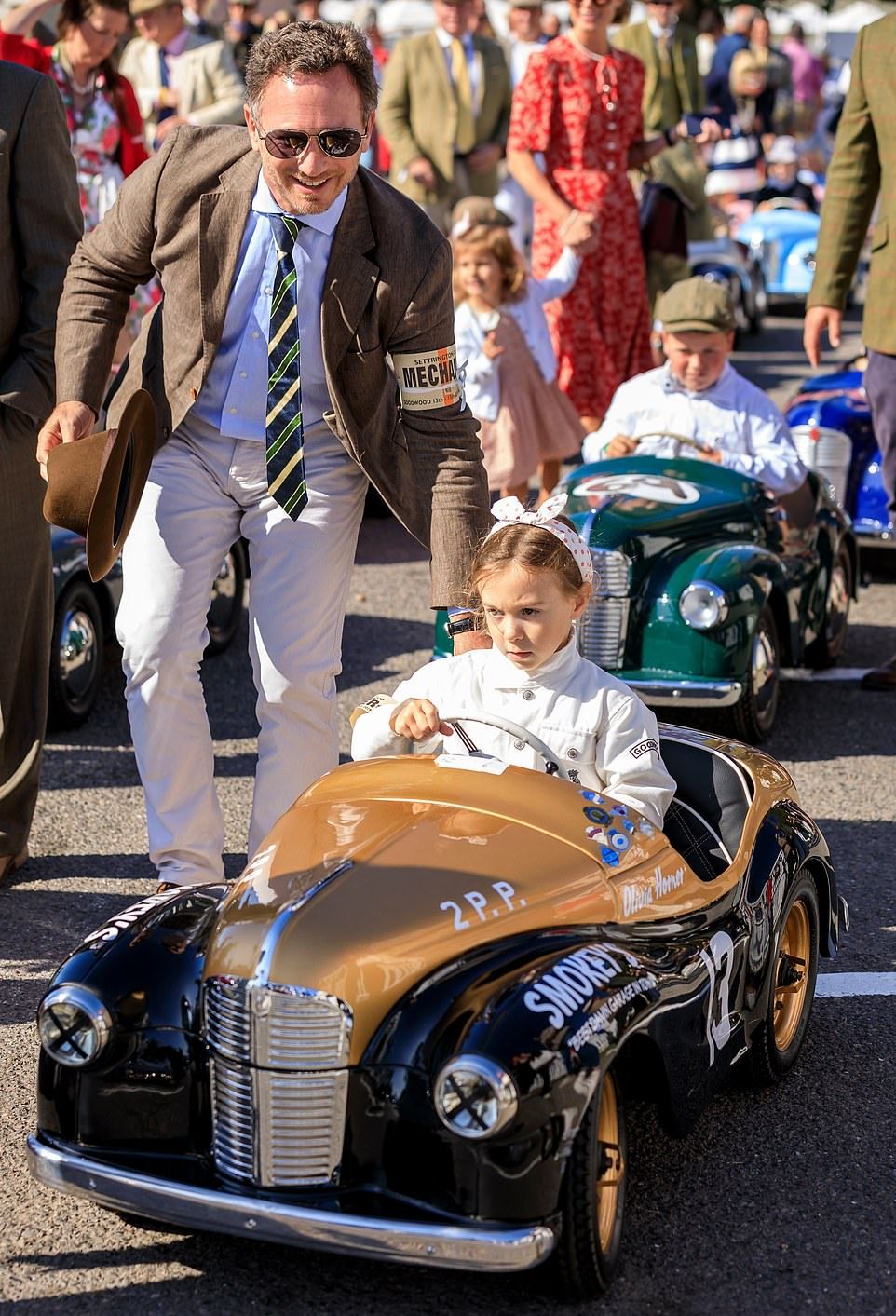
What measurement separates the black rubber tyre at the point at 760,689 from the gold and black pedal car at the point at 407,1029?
9.37 feet

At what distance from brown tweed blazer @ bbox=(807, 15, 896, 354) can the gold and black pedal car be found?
10.9 ft

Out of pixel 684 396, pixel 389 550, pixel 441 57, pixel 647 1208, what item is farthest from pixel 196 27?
pixel 647 1208

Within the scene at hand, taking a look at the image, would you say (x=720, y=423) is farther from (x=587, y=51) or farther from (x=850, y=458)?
(x=587, y=51)

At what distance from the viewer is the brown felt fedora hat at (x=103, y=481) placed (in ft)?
13.2

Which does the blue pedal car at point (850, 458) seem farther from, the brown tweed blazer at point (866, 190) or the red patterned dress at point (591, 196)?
the brown tweed blazer at point (866, 190)

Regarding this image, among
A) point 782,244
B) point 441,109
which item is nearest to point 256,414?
point 441,109

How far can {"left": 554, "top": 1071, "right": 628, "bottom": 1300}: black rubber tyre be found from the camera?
2977mm

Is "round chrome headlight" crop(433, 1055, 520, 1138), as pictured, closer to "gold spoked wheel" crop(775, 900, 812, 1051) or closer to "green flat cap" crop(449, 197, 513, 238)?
"gold spoked wheel" crop(775, 900, 812, 1051)

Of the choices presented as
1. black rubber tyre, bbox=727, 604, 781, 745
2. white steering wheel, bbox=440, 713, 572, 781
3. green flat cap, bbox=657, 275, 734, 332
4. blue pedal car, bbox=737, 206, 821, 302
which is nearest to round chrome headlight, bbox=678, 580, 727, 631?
black rubber tyre, bbox=727, 604, 781, 745

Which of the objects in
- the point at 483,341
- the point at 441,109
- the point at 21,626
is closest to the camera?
the point at 21,626

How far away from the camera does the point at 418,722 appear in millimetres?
3844

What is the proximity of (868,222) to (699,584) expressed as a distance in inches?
60.2

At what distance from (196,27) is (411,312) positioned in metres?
11.3

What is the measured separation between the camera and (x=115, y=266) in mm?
4258
